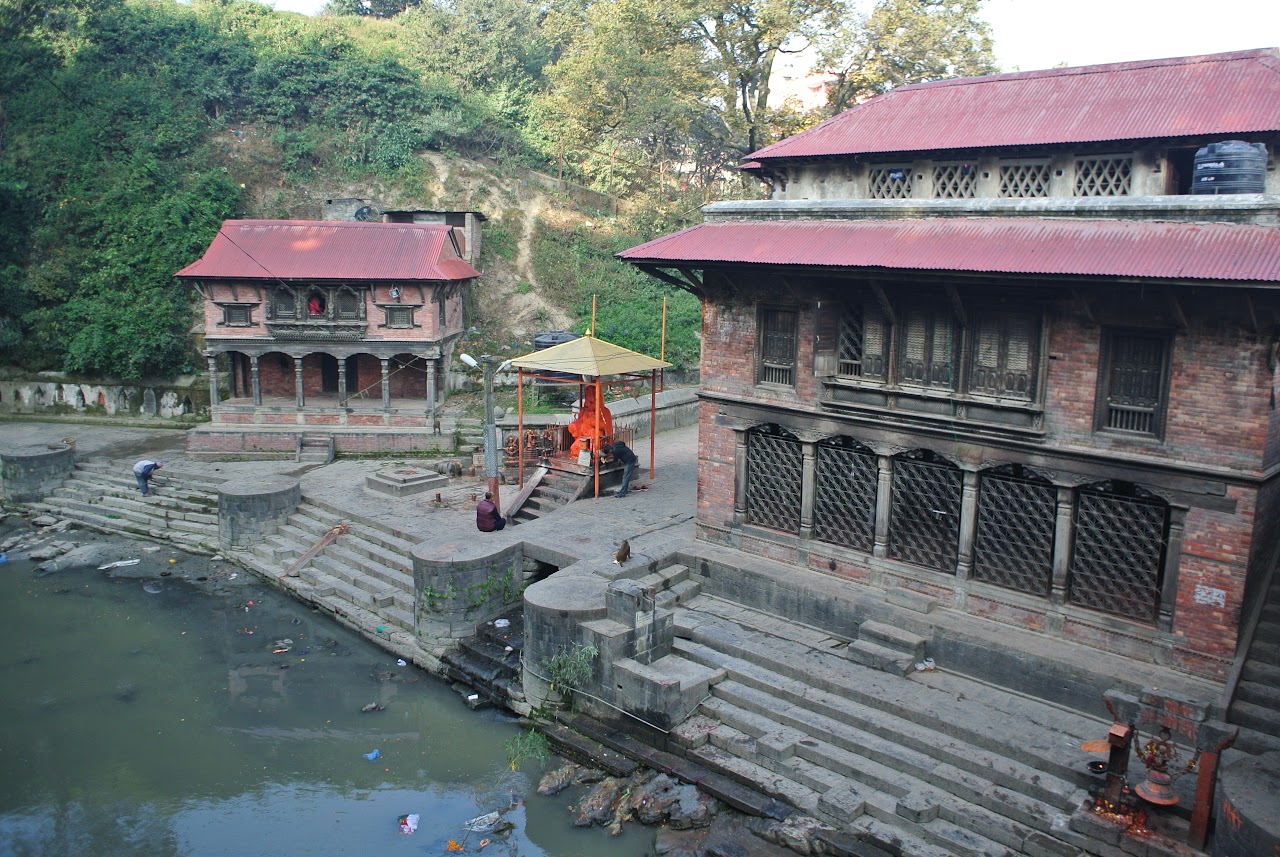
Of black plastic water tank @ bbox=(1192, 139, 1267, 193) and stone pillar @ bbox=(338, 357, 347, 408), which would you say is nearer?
black plastic water tank @ bbox=(1192, 139, 1267, 193)

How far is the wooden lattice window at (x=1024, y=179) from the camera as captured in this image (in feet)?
46.0

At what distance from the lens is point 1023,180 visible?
46.6ft

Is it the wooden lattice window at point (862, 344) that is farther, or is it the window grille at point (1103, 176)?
the wooden lattice window at point (862, 344)

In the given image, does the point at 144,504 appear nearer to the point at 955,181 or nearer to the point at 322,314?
the point at 322,314

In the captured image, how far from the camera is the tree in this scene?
29016 mm

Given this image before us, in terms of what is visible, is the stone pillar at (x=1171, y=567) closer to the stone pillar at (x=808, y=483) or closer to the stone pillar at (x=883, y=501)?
the stone pillar at (x=883, y=501)

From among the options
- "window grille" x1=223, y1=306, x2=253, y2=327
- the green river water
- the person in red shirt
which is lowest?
the green river water

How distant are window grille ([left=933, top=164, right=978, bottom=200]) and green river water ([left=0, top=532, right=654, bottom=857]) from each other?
10.6 meters

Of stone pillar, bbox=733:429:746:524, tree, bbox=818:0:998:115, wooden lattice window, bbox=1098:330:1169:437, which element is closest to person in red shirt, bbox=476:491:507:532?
stone pillar, bbox=733:429:746:524

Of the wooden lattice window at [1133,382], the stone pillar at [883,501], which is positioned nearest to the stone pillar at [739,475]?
the stone pillar at [883,501]

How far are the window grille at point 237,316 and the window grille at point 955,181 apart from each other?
62.9 ft

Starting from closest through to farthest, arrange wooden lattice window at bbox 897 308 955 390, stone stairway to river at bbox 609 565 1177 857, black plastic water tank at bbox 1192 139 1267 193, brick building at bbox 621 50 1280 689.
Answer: stone stairway to river at bbox 609 565 1177 857 < brick building at bbox 621 50 1280 689 < black plastic water tank at bbox 1192 139 1267 193 < wooden lattice window at bbox 897 308 955 390

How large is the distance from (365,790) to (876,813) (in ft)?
22.5

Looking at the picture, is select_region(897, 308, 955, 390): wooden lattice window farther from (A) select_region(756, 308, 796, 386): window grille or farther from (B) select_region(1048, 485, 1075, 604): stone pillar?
(B) select_region(1048, 485, 1075, 604): stone pillar
